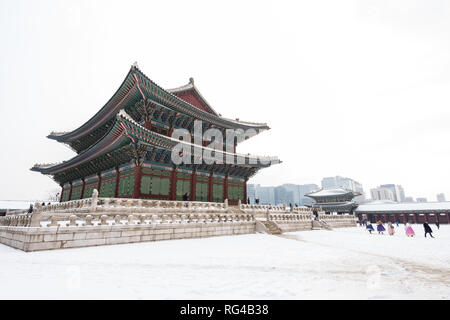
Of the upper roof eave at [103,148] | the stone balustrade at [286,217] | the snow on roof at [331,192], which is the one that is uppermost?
the upper roof eave at [103,148]

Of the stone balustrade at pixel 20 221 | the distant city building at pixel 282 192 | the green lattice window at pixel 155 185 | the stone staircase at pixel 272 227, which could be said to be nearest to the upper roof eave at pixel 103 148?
the green lattice window at pixel 155 185

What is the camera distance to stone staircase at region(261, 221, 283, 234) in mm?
15809

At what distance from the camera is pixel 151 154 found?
17922mm

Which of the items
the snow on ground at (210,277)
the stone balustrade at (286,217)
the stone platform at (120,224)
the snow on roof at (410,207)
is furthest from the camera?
the snow on roof at (410,207)

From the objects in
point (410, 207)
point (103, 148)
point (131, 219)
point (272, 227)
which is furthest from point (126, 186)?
point (410, 207)

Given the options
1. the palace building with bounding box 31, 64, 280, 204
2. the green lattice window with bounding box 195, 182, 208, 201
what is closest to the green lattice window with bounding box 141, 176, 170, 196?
the palace building with bounding box 31, 64, 280, 204

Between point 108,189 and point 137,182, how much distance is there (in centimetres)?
573

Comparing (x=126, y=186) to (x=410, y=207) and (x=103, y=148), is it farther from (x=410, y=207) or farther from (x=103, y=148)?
(x=410, y=207)

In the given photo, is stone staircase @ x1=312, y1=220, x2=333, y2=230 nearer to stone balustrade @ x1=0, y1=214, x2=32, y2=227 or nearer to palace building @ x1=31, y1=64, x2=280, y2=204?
palace building @ x1=31, y1=64, x2=280, y2=204

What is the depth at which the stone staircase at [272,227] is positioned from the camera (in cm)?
1581

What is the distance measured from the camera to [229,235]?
13891 millimetres

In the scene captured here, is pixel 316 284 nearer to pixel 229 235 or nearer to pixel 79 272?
pixel 79 272

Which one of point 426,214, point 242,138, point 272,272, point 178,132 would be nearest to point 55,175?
point 178,132

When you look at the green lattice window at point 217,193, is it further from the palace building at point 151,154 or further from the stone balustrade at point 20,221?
the stone balustrade at point 20,221
